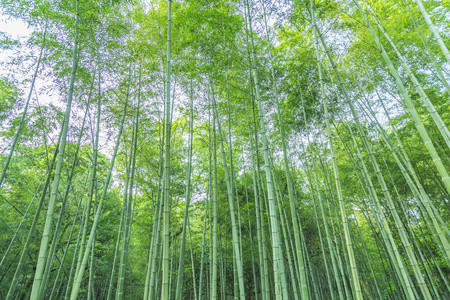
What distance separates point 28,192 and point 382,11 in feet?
28.7

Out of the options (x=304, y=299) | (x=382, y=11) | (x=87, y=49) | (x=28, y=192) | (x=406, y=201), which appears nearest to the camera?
(x=304, y=299)

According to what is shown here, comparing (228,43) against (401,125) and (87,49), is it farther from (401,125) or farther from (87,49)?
(401,125)

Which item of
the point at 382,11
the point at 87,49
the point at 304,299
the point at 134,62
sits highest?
the point at 382,11

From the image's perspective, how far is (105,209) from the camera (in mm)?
7809

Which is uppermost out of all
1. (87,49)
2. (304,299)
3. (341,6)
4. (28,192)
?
(341,6)

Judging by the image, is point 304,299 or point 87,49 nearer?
point 304,299

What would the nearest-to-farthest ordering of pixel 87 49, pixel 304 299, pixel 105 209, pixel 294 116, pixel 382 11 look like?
1. pixel 304 299
2. pixel 87 49
3. pixel 382 11
4. pixel 294 116
5. pixel 105 209

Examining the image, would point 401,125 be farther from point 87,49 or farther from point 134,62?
point 87,49

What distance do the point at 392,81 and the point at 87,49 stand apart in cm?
556

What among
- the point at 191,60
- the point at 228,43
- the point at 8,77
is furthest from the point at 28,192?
the point at 228,43

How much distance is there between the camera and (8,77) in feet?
13.6

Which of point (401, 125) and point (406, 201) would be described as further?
point (406, 201)

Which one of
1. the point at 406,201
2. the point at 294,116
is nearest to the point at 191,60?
the point at 294,116

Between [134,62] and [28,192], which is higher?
[134,62]
